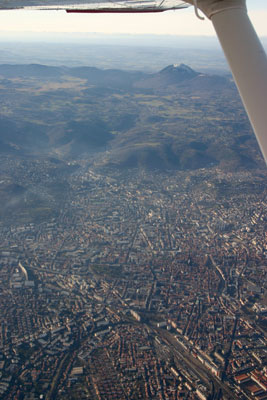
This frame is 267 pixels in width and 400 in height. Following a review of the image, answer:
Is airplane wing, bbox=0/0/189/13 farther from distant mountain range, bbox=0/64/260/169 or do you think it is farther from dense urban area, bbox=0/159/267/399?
distant mountain range, bbox=0/64/260/169

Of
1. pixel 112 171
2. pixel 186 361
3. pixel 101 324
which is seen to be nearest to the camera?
pixel 186 361

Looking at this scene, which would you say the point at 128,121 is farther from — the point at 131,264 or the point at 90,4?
the point at 90,4

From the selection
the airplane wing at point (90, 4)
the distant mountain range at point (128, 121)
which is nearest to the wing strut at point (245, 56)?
the airplane wing at point (90, 4)

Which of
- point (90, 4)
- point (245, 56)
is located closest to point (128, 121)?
point (90, 4)

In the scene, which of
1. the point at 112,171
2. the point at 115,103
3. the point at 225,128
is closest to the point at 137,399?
the point at 112,171

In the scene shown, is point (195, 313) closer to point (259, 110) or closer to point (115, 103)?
point (259, 110)

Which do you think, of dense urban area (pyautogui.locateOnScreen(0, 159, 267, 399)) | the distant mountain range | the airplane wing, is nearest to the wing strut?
the airplane wing
